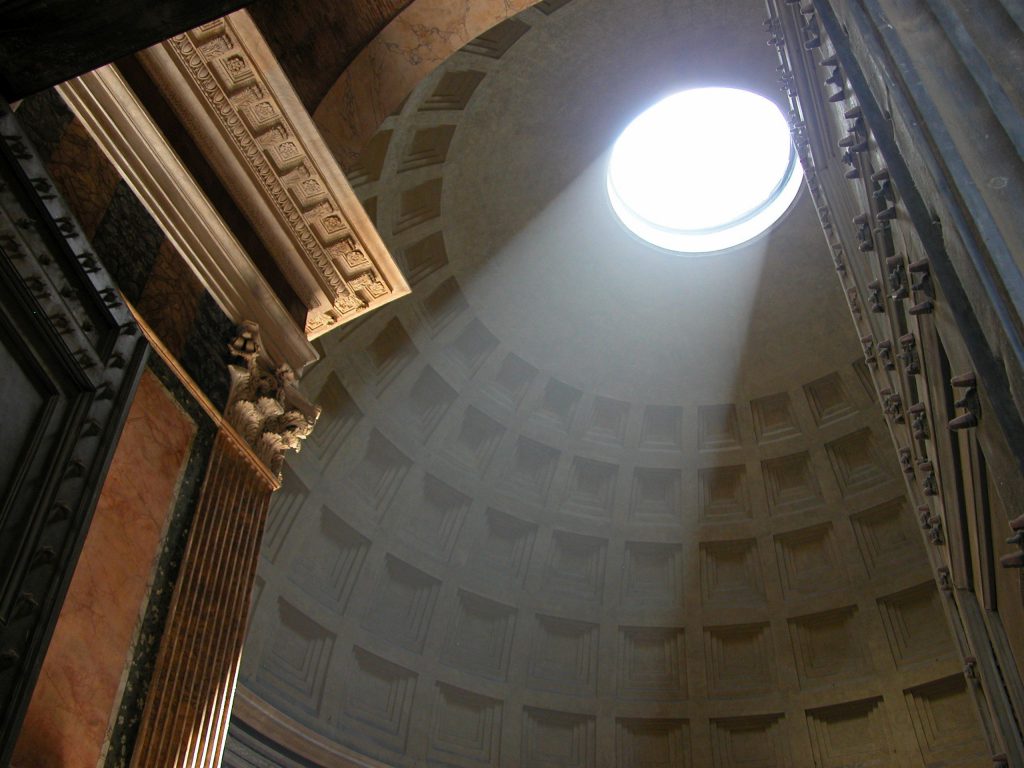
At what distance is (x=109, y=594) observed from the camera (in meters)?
5.05

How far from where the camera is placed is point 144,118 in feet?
20.5

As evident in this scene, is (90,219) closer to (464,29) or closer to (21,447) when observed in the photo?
(21,447)

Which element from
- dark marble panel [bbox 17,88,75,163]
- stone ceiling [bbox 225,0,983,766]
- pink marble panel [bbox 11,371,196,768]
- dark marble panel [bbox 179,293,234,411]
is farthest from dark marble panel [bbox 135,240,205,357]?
stone ceiling [bbox 225,0,983,766]

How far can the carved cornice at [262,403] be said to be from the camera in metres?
6.68

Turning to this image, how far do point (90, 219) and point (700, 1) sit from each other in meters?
9.92

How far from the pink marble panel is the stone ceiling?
7051 mm

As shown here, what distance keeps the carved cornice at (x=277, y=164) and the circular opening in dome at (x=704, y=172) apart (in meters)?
9.64

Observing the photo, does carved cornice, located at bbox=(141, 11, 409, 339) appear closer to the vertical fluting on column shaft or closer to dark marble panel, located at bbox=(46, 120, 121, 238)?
the vertical fluting on column shaft

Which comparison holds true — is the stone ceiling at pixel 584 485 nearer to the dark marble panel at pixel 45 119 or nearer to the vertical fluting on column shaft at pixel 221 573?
the vertical fluting on column shaft at pixel 221 573

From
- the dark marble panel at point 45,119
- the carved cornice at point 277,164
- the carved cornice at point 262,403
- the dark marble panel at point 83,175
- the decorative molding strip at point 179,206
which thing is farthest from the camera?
the carved cornice at point 277,164

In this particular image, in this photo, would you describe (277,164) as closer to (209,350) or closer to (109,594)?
(209,350)

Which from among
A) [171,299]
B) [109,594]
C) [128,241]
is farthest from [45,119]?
[109,594]

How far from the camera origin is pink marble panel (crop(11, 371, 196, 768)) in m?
4.49

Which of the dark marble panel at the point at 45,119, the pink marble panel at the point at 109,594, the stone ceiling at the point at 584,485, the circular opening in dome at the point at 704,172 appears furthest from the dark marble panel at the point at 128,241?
the circular opening in dome at the point at 704,172
